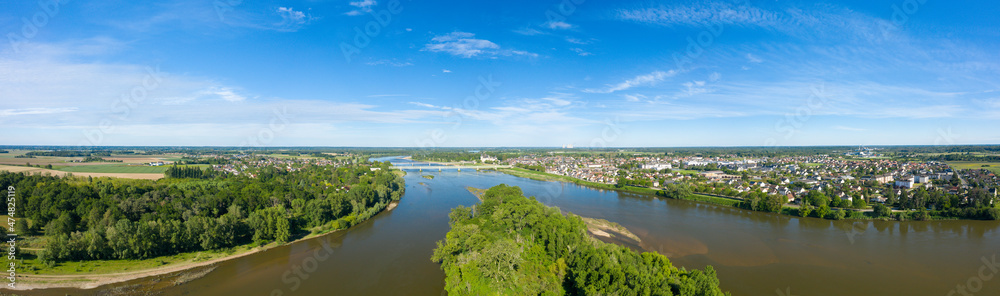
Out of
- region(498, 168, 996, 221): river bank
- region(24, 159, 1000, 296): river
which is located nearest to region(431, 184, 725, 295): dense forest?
region(24, 159, 1000, 296): river

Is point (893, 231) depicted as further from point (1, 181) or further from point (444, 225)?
point (1, 181)

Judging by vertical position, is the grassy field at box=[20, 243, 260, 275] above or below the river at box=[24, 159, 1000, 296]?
above

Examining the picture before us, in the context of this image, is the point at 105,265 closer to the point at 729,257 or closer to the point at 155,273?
the point at 155,273

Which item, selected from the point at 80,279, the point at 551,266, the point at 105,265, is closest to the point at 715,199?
the point at 551,266

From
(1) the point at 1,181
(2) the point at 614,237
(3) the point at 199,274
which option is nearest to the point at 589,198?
(2) the point at 614,237

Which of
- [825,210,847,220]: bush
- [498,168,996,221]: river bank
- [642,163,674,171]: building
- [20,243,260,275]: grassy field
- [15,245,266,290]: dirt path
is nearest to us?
[15,245,266,290]: dirt path

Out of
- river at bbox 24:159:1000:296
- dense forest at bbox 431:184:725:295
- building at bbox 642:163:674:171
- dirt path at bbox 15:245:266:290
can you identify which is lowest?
river at bbox 24:159:1000:296

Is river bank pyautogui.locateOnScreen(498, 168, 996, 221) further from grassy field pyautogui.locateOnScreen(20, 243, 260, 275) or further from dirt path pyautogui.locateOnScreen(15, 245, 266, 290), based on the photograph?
dirt path pyautogui.locateOnScreen(15, 245, 266, 290)

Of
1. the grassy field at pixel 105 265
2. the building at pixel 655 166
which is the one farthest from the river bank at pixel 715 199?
the grassy field at pixel 105 265
